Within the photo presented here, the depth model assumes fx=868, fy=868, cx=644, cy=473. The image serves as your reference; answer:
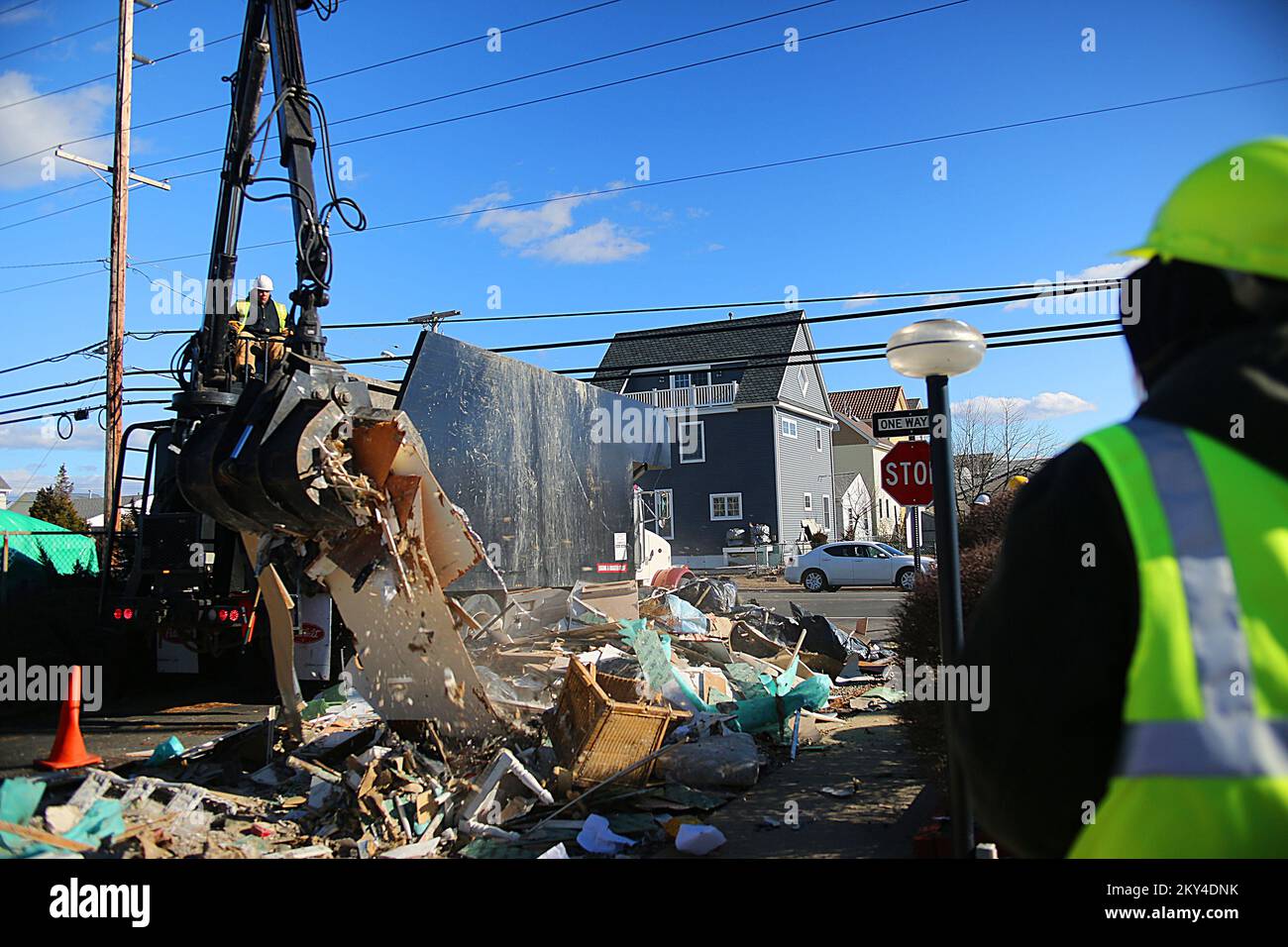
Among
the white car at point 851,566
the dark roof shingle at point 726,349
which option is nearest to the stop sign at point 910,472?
the dark roof shingle at point 726,349

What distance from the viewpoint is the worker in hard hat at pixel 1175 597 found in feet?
3.17

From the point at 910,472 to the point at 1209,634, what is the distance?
521 centimetres

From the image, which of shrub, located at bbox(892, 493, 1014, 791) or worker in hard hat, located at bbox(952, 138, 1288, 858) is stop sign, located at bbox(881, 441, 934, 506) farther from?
worker in hard hat, located at bbox(952, 138, 1288, 858)

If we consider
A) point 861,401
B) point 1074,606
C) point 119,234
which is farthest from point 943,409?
point 861,401

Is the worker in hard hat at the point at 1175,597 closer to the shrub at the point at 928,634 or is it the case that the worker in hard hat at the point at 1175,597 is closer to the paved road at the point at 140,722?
the shrub at the point at 928,634

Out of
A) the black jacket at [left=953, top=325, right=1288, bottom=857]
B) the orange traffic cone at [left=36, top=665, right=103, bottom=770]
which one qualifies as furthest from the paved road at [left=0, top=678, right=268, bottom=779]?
the black jacket at [left=953, top=325, right=1288, bottom=857]

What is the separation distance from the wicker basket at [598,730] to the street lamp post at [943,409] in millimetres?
2373

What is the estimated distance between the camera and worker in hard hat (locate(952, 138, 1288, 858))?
967 mm

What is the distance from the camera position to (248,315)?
29.6 ft

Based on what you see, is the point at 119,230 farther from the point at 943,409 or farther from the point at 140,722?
the point at 943,409

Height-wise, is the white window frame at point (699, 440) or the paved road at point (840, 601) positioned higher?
the white window frame at point (699, 440)
